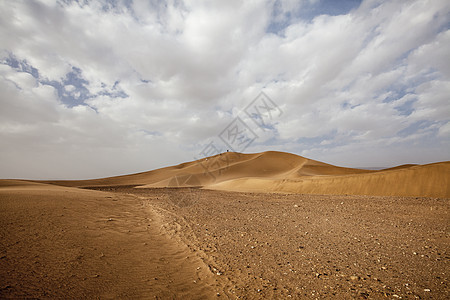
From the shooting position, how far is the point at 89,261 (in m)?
3.57

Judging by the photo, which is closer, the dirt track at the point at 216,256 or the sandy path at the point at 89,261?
the sandy path at the point at 89,261

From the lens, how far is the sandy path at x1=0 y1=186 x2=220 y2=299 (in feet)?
9.14

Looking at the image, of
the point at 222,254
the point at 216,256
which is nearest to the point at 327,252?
the point at 222,254

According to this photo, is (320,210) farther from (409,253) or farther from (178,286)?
(178,286)

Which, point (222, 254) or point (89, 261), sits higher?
point (89, 261)

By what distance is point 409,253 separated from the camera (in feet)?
13.4

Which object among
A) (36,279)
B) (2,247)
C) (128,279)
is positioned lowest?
(128,279)

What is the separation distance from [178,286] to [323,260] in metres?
2.84

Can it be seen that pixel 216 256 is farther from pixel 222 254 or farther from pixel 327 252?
pixel 327 252

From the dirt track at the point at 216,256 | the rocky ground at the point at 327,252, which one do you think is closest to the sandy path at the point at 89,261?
the dirt track at the point at 216,256

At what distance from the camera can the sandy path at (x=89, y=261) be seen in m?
2.79

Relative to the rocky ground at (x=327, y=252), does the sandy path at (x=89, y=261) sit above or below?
above

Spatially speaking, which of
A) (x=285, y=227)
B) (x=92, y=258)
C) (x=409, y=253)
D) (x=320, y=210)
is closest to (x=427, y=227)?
(x=409, y=253)

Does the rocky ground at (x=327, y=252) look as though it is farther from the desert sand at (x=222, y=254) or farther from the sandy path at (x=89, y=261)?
the sandy path at (x=89, y=261)
